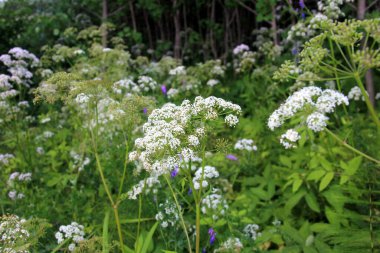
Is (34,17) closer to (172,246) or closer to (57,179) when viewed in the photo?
(57,179)

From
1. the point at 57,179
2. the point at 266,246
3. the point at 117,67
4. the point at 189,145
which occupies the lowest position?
the point at 266,246

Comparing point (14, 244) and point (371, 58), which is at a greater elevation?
point (371, 58)

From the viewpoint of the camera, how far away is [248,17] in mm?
10023

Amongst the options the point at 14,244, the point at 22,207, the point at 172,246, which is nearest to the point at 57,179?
the point at 22,207

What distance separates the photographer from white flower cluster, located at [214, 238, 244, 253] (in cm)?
270

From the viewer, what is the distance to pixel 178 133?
2111 millimetres

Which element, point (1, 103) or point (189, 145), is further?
point (1, 103)

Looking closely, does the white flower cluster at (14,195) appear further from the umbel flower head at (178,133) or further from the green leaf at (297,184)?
the green leaf at (297,184)

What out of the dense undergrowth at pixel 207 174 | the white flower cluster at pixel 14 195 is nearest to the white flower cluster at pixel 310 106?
the dense undergrowth at pixel 207 174

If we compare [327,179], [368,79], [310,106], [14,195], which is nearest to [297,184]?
[327,179]

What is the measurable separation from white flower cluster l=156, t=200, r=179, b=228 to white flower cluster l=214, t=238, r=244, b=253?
1.24ft

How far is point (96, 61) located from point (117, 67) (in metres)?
0.31

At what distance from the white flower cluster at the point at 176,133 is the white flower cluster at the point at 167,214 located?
70 centimetres

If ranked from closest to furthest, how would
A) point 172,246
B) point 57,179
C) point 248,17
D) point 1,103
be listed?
point 172,246 < point 57,179 < point 1,103 < point 248,17
